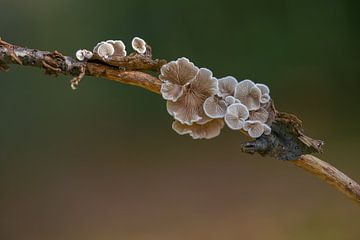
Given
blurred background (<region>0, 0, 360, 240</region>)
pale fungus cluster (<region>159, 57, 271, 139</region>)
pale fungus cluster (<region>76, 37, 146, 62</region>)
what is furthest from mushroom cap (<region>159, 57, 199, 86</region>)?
blurred background (<region>0, 0, 360, 240</region>)

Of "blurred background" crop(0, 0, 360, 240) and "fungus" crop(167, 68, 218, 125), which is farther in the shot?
"blurred background" crop(0, 0, 360, 240)

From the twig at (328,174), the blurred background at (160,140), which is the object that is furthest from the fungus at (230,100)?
the blurred background at (160,140)

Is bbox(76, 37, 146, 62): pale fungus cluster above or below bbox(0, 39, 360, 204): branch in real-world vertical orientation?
above

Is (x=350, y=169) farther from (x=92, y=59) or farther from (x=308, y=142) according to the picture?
(x=92, y=59)

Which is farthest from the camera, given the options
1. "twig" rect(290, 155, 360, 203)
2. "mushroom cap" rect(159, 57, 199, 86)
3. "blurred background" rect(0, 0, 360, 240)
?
"blurred background" rect(0, 0, 360, 240)

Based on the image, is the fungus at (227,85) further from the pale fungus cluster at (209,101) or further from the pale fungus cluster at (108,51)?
the pale fungus cluster at (108,51)

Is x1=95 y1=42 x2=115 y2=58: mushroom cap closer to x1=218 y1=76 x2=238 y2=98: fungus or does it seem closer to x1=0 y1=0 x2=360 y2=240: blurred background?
x1=218 y1=76 x2=238 y2=98: fungus
